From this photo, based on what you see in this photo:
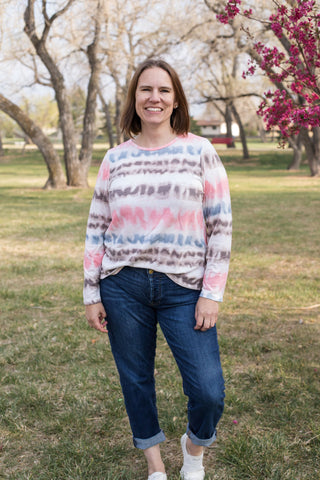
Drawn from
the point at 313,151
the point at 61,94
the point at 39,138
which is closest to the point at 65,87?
the point at 61,94

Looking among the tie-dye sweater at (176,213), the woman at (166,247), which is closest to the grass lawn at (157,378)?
the woman at (166,247)

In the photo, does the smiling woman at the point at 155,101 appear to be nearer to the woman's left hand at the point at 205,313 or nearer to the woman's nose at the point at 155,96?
the woman's nose at the point at 155,96

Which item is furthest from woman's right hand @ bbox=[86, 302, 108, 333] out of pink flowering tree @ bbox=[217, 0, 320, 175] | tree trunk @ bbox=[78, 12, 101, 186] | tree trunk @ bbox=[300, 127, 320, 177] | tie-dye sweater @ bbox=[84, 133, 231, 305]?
tree trunk @ bbox=[300, 127, 320, 177]

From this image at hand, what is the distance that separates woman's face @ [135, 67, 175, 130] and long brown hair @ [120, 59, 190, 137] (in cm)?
2

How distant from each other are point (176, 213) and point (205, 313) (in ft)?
1.50

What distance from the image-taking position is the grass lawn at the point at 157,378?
3.10m

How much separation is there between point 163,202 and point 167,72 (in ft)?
2.02

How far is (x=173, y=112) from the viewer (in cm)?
265

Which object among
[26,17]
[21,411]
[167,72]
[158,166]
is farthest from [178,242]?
[26,17]

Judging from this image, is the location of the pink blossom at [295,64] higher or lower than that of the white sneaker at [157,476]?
higher

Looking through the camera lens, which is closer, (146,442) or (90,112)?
(146,442)

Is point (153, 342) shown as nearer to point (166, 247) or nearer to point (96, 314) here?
point (96, 314)

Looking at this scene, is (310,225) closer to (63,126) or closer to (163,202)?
(163,202)

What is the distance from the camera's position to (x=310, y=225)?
11523 mm
